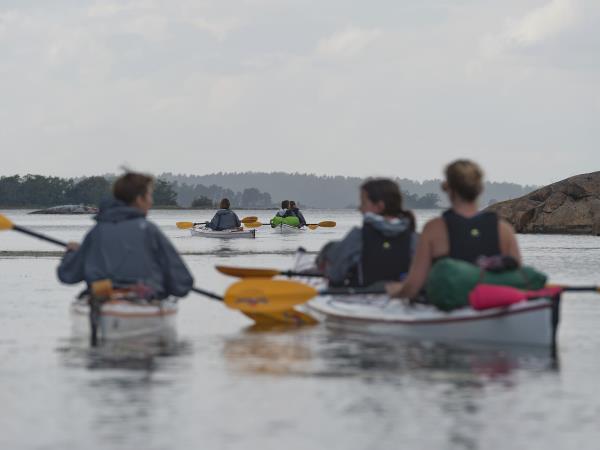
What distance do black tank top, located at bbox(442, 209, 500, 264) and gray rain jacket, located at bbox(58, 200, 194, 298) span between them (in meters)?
2.83

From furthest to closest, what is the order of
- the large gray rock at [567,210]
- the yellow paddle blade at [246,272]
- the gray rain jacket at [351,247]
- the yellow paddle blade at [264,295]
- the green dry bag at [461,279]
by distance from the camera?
1. the large gray rock at [567,210]
2. the yellow paddle blade at [246,272]
3. the yellow paddle blade at [264,295]
4. the gray rain jacket at [351,247]
5. the green dry bag at [461,279]

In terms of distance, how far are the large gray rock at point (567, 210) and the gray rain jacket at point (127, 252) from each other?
1844 inches

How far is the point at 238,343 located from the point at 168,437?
19.4 feet

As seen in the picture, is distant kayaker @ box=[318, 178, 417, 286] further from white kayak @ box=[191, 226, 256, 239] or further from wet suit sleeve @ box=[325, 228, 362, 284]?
white kayak @ box=[191, 226, 256, 239]

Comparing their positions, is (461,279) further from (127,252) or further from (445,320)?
(127,252)


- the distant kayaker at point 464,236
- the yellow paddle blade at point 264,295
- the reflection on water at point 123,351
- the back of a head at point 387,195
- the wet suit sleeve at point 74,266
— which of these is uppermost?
the back of a head at point 387,195

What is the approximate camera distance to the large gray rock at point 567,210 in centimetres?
6101

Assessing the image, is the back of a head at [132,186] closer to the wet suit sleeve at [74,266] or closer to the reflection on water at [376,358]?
the wet suit sleeve at [74,266]

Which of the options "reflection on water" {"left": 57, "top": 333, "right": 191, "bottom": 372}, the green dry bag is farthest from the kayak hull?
"reflection on water" {"left": 57, "top": 333, "right": 191, "bottom": 372}

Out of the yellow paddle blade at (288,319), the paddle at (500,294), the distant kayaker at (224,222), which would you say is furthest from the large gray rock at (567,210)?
the paddle at (500,294)

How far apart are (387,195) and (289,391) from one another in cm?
410

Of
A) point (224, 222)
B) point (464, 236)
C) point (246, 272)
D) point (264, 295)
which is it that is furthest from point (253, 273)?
point (224, 222)

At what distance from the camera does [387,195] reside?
1445 cm

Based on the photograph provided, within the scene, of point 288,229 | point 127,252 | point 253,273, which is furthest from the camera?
point 288,229
